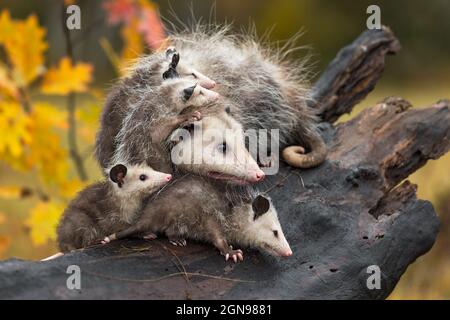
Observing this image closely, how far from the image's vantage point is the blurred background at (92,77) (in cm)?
389

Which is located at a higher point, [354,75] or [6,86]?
[6,86]

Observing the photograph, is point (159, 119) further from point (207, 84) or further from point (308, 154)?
point (308, 154)

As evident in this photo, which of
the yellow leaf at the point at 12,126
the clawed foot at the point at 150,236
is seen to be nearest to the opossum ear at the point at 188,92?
the clawed foot at the point at 150,236

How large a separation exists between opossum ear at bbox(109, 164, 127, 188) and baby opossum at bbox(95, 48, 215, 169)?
0.42m

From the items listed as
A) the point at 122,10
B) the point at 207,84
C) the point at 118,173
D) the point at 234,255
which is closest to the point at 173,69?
the point at 207,84

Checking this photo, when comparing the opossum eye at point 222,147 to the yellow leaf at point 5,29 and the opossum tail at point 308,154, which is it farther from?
the yellow leaf at point 5,29

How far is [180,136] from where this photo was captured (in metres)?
2.99

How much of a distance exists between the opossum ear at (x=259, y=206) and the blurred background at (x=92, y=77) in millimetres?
1205

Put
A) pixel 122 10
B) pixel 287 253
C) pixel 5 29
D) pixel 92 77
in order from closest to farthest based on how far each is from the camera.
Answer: pixel 287 253
pixel 5 29
pixel 122 10
pixel 92 77

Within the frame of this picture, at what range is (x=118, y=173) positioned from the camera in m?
2.88

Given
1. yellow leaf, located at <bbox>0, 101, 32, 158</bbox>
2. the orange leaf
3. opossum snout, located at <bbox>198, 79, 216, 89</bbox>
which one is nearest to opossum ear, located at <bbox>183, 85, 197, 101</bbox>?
opossum snout, located at <bbox>198, 79, 216, 89</bbox>

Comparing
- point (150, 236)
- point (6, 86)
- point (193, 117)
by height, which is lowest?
point (150, 236)

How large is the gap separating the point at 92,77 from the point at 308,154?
3942 mm
